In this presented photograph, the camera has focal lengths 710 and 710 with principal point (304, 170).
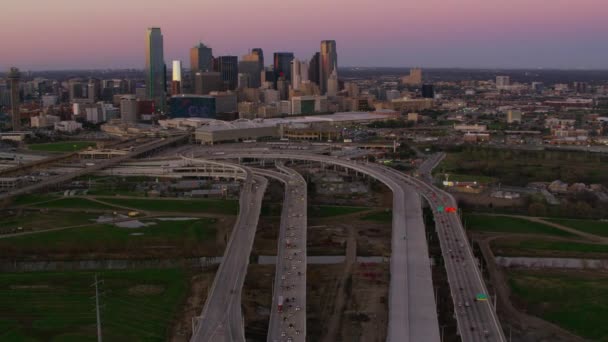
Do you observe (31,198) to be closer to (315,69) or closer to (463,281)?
(463,281)

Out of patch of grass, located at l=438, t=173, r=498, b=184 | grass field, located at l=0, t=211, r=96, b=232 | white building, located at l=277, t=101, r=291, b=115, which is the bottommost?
grass field, located at l=0, t=211, r=96, b=232

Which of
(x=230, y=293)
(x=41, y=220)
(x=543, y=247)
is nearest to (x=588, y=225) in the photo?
(x=543, y=247)

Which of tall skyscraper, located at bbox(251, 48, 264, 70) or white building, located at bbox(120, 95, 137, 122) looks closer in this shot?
white building, located at bbox(120, 95, 137, 122)

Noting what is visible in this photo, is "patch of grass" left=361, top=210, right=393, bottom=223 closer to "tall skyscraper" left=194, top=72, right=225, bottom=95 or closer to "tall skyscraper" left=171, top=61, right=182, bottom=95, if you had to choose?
"tall skyscraper" left=194, top=72, right=225, bottom=95

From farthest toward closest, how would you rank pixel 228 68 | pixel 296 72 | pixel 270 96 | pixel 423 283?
pixel 296 72, pixel 228 68, pixel 270 96, pixel 423 283

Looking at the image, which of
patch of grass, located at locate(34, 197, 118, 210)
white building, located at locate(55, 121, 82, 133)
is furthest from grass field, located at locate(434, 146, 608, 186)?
white building, located at locate(55, 121, 82, 133)

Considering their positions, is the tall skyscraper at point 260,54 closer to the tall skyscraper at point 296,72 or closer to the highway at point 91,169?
the tall skyscraper at point 296,72

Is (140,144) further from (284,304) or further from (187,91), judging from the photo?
(187,91)
